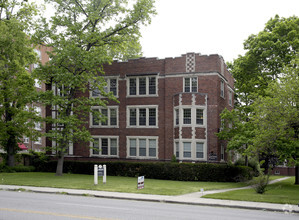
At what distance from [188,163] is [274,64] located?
37.5ft

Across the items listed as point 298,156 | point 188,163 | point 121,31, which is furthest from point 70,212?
point 121,31

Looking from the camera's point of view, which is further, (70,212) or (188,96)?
(188,96)

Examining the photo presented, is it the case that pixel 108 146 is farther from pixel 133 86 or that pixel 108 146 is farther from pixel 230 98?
pixel 230 98

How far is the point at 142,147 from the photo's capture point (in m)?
34.9

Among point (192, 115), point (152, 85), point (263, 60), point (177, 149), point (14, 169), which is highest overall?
point (263, 60)

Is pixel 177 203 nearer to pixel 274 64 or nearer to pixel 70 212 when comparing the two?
pixel 70 212

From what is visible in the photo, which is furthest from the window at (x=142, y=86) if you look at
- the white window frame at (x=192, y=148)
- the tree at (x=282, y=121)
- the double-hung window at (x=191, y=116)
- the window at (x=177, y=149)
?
the tree at (x=282, y=121)

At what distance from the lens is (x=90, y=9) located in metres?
30.1

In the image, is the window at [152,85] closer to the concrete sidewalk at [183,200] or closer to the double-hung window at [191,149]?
the double-hung window at [191,149]

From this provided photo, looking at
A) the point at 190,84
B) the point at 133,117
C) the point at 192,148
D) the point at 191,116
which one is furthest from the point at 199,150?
the point at 133,117

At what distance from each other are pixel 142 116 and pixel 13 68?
14006 millimetres

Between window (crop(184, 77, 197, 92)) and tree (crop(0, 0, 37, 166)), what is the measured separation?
598 inches

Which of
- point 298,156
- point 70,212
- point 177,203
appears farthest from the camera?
point 298,156

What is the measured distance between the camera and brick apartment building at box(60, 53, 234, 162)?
1268 inches
